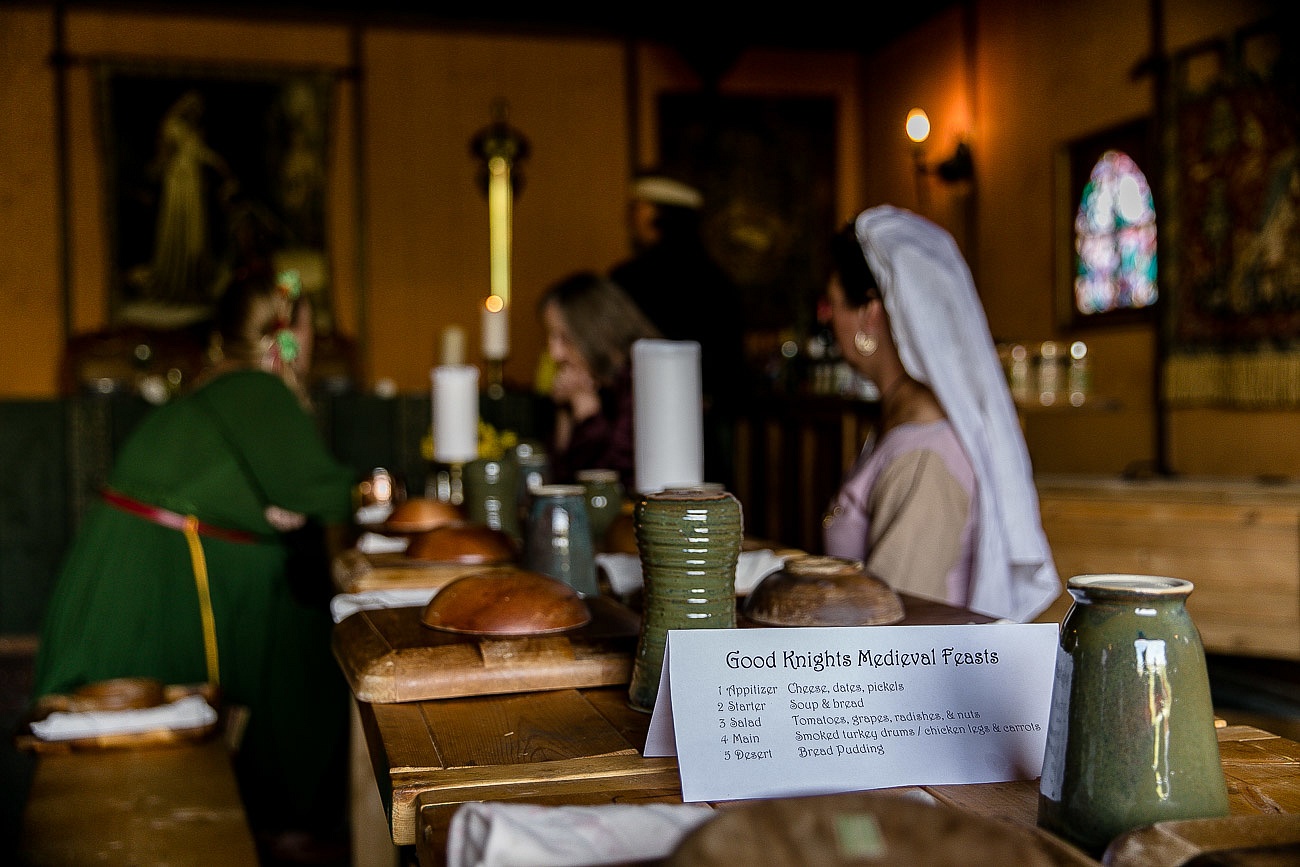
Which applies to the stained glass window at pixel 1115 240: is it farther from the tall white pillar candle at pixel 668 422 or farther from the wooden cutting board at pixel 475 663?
the wooden cutting board at pixel 475 663

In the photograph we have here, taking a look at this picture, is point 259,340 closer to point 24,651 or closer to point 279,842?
point 279,842

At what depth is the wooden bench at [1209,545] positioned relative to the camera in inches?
143

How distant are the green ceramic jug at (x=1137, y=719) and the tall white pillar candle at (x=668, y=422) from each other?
0.91 metres

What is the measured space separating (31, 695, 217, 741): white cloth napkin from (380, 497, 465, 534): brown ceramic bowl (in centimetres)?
46

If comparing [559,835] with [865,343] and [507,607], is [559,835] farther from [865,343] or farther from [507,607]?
[865,343]

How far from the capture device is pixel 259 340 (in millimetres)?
3100

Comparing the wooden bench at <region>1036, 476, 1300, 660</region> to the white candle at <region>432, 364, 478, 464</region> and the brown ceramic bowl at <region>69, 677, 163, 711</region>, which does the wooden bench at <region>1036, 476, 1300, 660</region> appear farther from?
the brown ceramic bowl at <region>69, 677, 163, 711</region>

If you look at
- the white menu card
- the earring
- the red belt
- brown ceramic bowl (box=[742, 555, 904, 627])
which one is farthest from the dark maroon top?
the white menu card

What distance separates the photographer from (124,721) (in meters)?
2.04

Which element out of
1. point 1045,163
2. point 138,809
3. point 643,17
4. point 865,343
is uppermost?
point 643,17

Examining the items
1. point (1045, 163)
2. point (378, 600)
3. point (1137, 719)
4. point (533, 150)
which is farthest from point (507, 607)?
point (533, 150)

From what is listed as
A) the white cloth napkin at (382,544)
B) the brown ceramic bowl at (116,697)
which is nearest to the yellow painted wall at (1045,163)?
the white cloth napkin at (382,544)

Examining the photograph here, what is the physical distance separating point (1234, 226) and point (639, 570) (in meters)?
4.21

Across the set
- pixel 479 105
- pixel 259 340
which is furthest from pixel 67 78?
pixel 259 340
